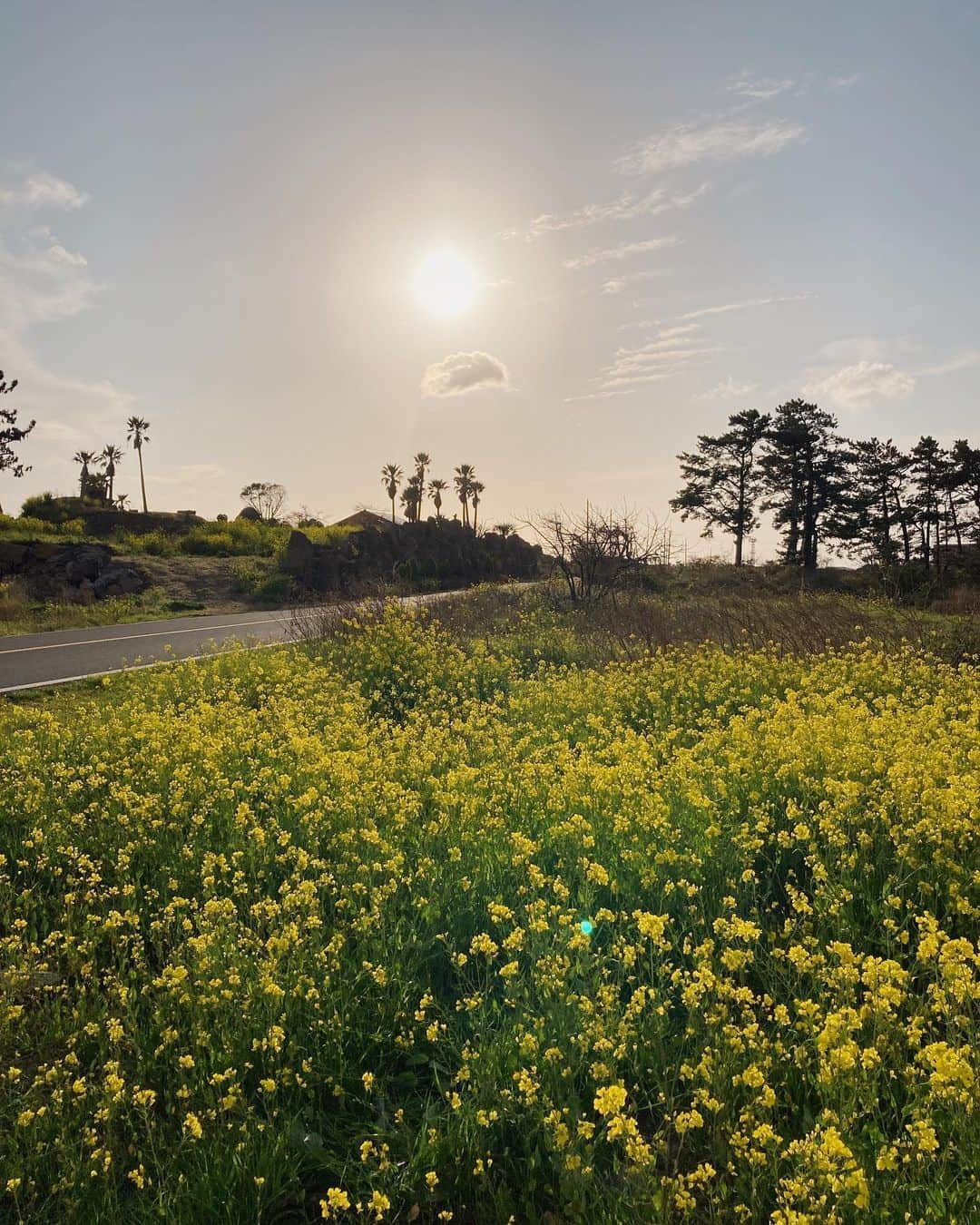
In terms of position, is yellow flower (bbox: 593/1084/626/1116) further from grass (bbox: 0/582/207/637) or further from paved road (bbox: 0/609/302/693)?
grass (bbox: 0/582/207/637)

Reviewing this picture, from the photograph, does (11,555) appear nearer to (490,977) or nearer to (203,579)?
(203,579)

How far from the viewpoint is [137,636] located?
1847 cm

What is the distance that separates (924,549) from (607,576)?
100 feet

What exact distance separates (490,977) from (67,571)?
28976 millimetres

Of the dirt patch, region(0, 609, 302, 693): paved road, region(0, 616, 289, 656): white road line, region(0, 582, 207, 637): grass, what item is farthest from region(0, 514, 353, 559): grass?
region(0, 609, 302, 693): paved road

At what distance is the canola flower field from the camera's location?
9.71 ft

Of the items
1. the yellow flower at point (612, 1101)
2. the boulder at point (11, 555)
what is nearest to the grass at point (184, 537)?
the boulder at point (11, 555)

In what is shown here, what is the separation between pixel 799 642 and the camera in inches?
534

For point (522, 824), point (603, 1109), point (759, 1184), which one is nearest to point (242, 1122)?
point (603, 1109)

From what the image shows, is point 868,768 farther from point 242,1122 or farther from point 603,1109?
point 242,1122

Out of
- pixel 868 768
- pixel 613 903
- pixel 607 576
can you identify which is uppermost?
pixel 607 576

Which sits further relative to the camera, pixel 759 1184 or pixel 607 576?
pixel 607 576

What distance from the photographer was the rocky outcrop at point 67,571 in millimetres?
27219

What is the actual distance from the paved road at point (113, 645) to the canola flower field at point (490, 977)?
19.2 feet
